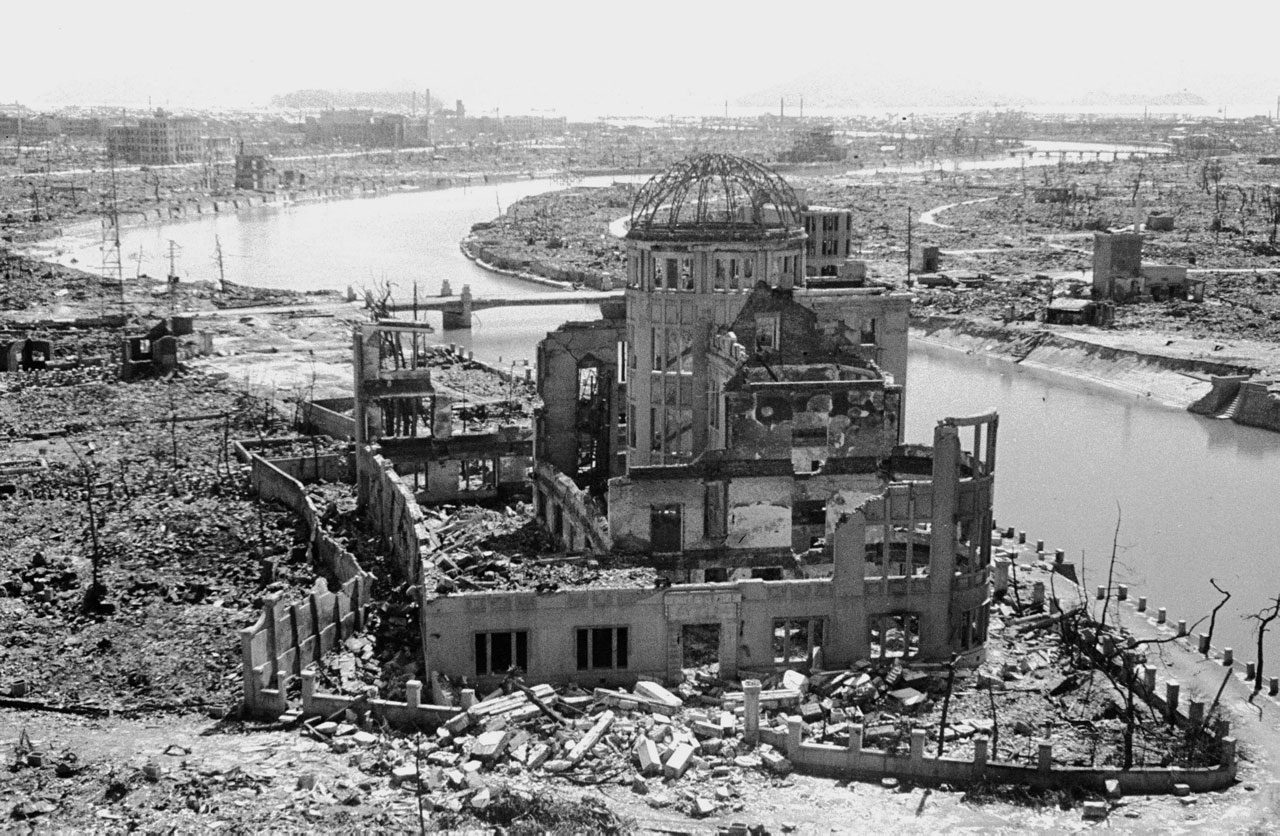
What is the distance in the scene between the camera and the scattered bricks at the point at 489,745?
20.7 metres

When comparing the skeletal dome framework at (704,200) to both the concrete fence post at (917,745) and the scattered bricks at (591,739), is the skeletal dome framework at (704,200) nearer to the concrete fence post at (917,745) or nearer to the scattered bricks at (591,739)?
the scattered bricks at (591,739)

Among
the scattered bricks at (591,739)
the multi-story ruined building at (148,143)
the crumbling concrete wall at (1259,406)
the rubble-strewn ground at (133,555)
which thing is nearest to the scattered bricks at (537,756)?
the scattered bricks at (591,739)

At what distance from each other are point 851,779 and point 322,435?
26.5 meters

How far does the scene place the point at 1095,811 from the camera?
64.3 feet

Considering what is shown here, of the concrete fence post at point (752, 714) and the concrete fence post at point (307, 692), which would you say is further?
the concrete fence post at point (307, 692)

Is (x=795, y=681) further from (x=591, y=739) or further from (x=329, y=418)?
(x=329, y=418)

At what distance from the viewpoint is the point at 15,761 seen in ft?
69.1

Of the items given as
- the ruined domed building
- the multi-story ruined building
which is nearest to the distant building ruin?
the ruined domed building

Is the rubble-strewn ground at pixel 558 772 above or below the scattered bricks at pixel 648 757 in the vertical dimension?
below

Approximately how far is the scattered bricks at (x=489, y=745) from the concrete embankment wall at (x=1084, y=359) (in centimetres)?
3863

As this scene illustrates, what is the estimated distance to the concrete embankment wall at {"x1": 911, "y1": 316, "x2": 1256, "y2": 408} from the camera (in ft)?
183

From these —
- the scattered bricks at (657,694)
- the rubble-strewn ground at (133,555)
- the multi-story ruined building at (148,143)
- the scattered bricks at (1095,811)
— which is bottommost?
the rubble-strewn ground at (133,555)

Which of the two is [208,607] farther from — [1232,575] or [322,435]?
[1232,575]

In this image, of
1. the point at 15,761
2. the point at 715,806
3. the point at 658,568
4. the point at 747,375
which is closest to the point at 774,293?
the point at 747,375
